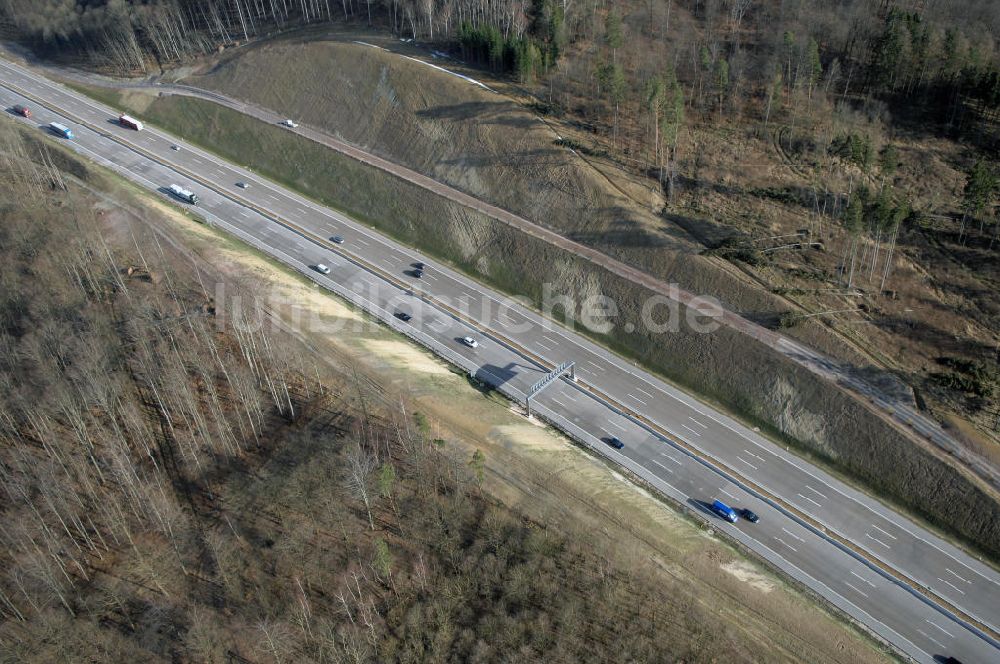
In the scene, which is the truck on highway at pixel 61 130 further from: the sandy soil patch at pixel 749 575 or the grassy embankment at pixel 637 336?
the sandy soil patch at pixel 749 575

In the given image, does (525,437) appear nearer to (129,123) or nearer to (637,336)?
(637,336)

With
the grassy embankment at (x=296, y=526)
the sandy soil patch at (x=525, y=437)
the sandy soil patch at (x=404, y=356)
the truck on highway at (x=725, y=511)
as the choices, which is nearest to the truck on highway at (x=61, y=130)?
the grassy embankment at (x=296, y=526)

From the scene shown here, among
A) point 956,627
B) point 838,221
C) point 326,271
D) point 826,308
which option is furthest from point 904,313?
point 326,271

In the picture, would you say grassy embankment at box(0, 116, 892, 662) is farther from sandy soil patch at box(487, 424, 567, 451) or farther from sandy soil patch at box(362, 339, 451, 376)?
sandy soil patch at box(362, 339, 451, 376)

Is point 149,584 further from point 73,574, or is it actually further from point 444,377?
point 444,377

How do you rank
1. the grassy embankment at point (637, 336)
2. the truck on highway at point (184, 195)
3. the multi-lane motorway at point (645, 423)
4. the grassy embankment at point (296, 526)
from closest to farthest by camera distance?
the grassy embankment at point (296, 526) < the multi-lane motorway at point (645, 423) < the grassy embankment at point (637, 336) < the truck on highway at point (184, 195)

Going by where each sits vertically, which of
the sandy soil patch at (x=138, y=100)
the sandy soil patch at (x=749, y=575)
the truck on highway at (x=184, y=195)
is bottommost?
the sandy soil patch at (x=749, y=575)

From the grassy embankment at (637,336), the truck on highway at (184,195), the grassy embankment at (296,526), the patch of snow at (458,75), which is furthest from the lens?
the patch of snow at (458,75)

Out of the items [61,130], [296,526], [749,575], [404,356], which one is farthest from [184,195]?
[749,575]
